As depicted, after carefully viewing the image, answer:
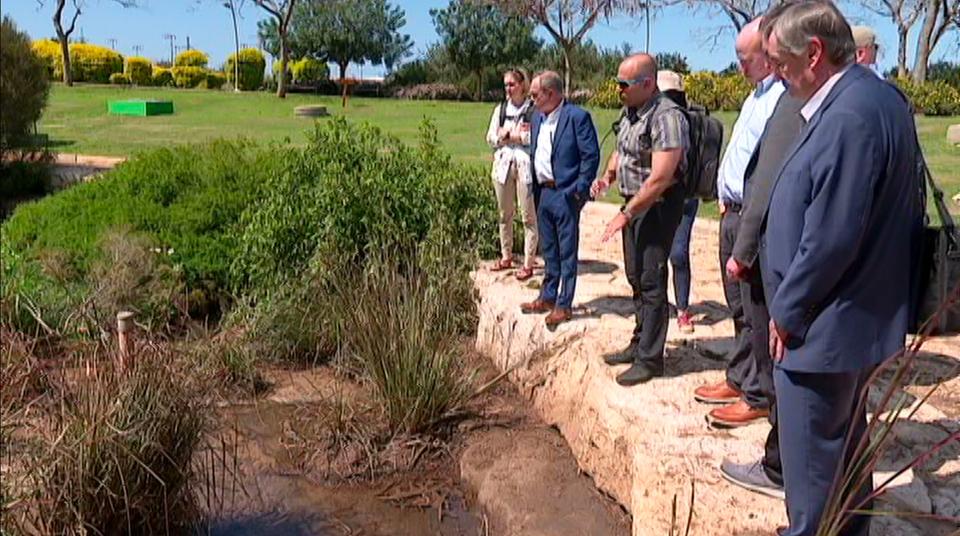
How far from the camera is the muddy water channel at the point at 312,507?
4500 millimetres

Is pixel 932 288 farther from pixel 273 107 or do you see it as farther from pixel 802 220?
pixel 273 107

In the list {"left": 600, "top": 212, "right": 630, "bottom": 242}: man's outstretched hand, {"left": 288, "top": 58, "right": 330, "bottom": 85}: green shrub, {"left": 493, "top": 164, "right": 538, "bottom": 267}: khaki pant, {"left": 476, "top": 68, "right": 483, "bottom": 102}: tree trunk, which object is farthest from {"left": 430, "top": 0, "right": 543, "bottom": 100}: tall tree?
{"left": 600, "top": 212, "right": 630, "bottom": 242}: man's outstretched hand

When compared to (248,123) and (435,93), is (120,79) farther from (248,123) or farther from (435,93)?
(248,123)

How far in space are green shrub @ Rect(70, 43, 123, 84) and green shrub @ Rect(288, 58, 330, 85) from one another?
728 centimetres

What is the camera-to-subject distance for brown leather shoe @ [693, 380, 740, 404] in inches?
167

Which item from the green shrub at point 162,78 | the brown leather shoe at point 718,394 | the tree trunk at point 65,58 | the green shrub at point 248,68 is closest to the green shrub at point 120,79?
the green shrub at point 162,78

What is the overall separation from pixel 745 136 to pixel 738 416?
113 centimetres

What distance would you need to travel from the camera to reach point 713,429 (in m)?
3.97

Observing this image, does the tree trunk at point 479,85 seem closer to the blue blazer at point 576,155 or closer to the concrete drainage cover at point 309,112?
the concrete drainage cover at point 309,112

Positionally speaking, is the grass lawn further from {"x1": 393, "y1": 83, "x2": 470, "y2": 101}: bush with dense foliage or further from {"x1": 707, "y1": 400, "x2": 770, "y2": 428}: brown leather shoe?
{"x1": 707, "y1": 400, "x2": 770, "y2": 428}: brown leather shoe

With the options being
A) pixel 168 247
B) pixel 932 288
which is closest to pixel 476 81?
pixel 168 247

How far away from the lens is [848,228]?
2.46m

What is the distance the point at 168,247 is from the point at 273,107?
21168mm

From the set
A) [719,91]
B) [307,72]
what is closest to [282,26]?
[307,72]
